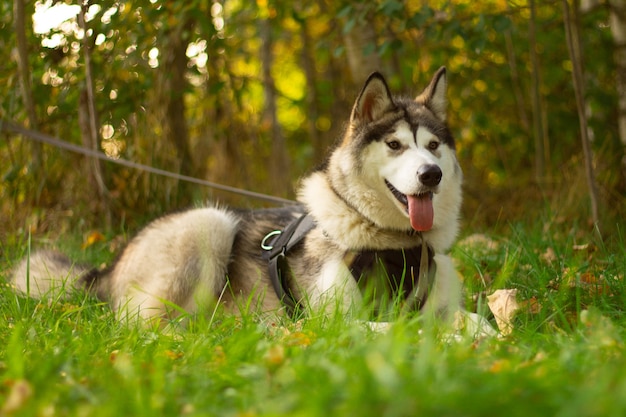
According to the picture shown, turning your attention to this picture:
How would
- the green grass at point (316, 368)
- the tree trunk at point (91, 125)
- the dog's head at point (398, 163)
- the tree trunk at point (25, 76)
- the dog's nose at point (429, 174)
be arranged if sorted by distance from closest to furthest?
the green grass at point (316, 368) → the dog's nose at point (429, 174) → the dog's head at point (398, 163) → the tree trunk at point (25, 76) → the tree trunk at point (91, 125)

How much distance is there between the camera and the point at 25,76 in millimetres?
5219

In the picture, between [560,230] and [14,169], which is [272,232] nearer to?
[560,230]

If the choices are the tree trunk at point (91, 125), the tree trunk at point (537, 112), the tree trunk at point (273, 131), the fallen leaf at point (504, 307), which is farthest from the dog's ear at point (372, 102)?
the tree trunk at point (273, 131)

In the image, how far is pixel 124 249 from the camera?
12.9 feet

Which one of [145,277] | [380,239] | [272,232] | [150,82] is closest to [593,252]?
[380,239]

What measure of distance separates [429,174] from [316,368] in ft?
4.61

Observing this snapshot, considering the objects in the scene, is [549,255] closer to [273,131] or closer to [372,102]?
Answer: [372,102]

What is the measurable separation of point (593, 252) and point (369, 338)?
2164 mm

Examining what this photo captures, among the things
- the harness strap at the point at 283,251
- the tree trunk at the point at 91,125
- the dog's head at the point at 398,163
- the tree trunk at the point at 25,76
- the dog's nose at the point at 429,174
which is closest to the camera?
the dog's nose at the point at 429,174

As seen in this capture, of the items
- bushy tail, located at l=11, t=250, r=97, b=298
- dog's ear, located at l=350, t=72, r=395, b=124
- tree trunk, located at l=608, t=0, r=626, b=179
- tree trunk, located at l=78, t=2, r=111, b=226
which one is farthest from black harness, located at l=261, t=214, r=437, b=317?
tree trunk, located at l=608, t=0, r=626, b=179

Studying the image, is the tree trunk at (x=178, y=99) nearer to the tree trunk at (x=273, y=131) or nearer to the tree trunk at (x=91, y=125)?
the tree trunk at (x=91, y=125)

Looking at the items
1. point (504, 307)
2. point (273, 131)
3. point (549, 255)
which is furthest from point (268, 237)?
point (273, 131)

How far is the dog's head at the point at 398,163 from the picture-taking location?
3.06 m

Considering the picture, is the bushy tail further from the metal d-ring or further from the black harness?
the black harness
